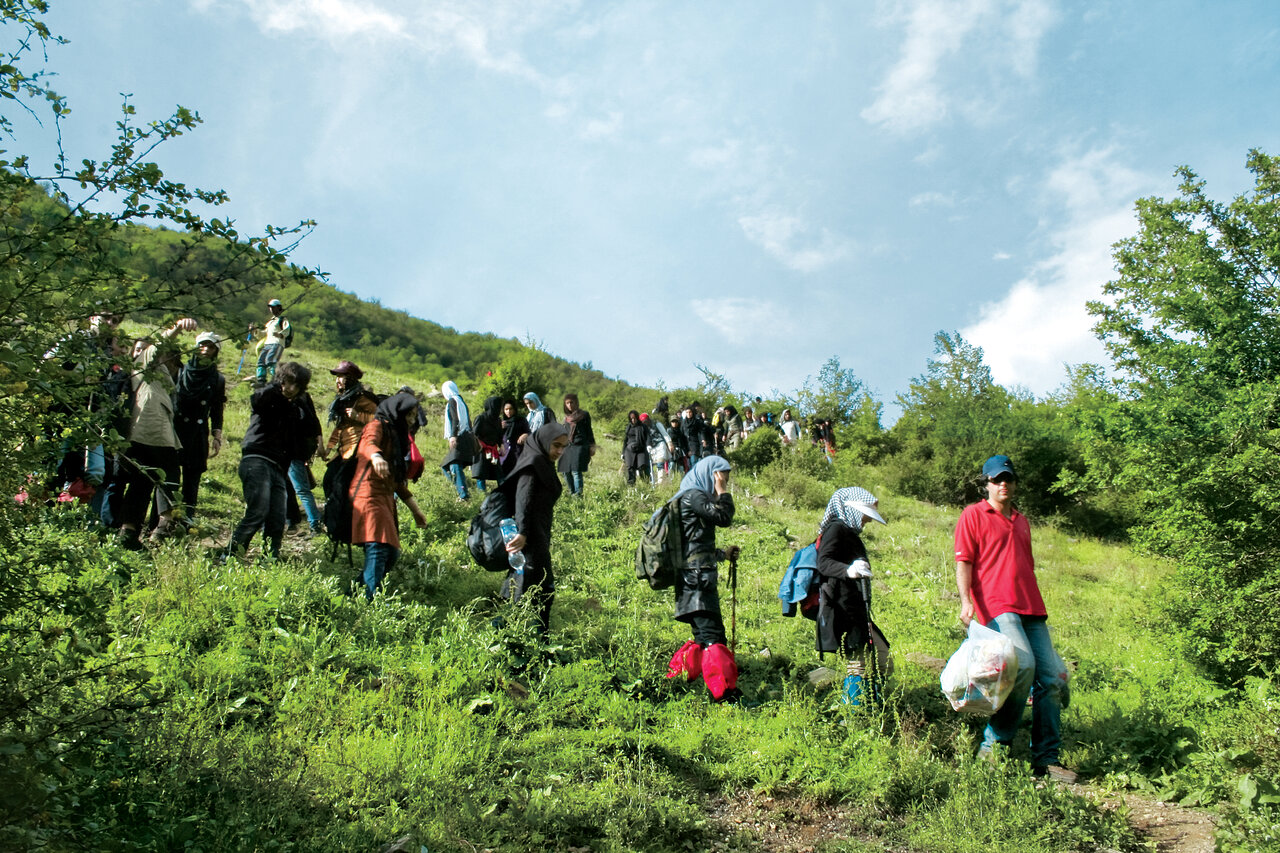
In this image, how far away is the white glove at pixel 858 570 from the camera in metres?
5.53

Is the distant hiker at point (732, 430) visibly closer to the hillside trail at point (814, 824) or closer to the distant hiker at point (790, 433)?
the distant hiker at point (790, 433)

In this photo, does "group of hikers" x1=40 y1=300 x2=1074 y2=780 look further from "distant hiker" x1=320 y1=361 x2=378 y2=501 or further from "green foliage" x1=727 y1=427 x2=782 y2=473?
"green foliage" x1=727 y1=427 x2=782 y2=473

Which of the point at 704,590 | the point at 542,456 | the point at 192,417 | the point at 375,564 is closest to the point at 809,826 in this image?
the point at 704,590

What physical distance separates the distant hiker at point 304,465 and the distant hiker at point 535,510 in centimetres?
211

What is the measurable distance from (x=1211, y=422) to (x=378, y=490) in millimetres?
8164

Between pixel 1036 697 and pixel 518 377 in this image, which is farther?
pixel 518 377

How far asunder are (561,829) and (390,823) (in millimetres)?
807

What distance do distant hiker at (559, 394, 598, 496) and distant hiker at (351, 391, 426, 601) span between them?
5.72 meters

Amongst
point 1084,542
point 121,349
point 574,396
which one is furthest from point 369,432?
point 1084,542

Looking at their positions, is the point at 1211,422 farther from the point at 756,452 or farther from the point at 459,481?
the point at 756,452

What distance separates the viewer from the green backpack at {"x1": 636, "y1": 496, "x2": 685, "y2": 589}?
5.95 meters

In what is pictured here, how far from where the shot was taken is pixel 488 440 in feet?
32.0

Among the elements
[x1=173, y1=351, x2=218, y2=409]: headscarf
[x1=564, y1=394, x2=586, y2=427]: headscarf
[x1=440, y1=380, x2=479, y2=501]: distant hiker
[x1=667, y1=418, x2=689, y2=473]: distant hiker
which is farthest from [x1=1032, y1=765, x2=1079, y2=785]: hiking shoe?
[x1=667, y1=418, x2=689, y2=473]: distant hiker

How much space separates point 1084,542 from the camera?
17.3 meters
